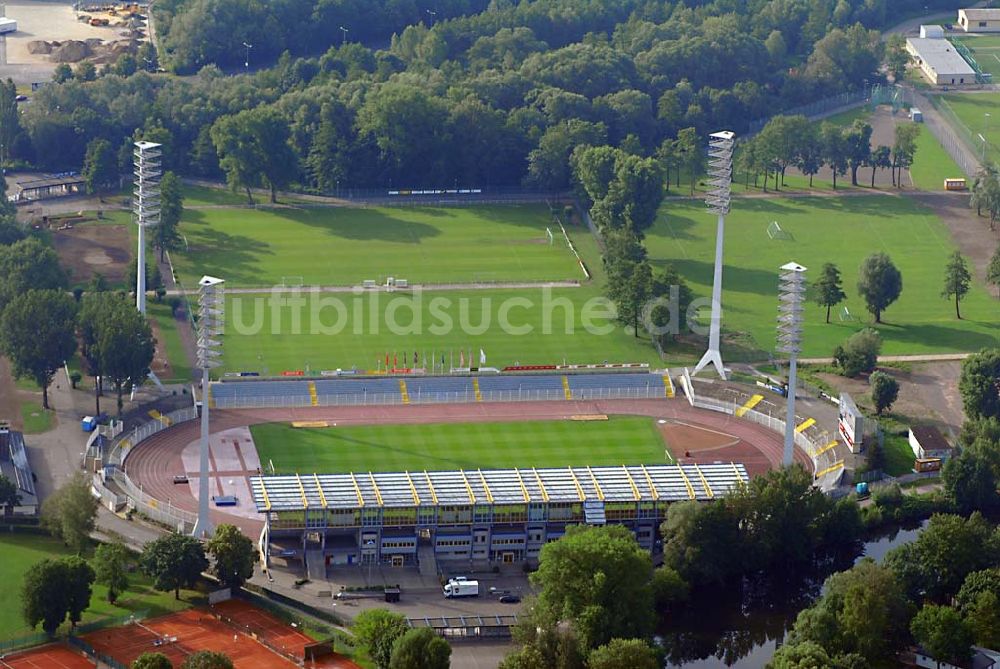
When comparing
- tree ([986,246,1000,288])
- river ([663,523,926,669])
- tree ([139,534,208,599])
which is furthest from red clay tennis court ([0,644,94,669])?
tree ([986,246,1000,288])

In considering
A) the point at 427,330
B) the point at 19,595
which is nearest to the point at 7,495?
the point at 19,595

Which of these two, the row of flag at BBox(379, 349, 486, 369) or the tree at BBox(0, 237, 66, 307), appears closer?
the row of flag at BBox(379, 349, 486, 369)

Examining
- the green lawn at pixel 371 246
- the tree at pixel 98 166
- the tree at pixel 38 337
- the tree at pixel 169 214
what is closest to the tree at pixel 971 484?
the green lawn at pixel 371 246

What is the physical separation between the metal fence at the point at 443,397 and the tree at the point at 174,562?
1059 inches

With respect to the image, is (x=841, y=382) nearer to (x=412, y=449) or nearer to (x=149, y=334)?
(x=412, y=449)

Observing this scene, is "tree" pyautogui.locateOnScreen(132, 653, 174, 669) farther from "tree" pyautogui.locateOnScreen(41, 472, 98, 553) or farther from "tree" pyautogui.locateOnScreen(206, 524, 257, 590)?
"tree" pyautogui.locateOnScreen(41, 472, 98, 553)

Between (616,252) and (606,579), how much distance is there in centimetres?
5706

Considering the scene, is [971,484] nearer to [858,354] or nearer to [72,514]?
[858,354]

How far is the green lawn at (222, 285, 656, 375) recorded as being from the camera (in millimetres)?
153625

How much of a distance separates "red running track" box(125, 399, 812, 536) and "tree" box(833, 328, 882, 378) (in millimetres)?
10610

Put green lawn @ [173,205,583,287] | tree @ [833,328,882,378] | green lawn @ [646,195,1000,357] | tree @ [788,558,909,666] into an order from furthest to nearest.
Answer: green lawn @ [173,205,583,287]
green lawn @ [646,195,1000,357]
tree @ [833,328,882,378]
tree @ [788,558,909,666]

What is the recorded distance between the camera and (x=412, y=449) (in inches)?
Answer: 5443

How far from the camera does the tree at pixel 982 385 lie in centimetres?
14238

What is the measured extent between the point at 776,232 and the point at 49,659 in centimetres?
8918
